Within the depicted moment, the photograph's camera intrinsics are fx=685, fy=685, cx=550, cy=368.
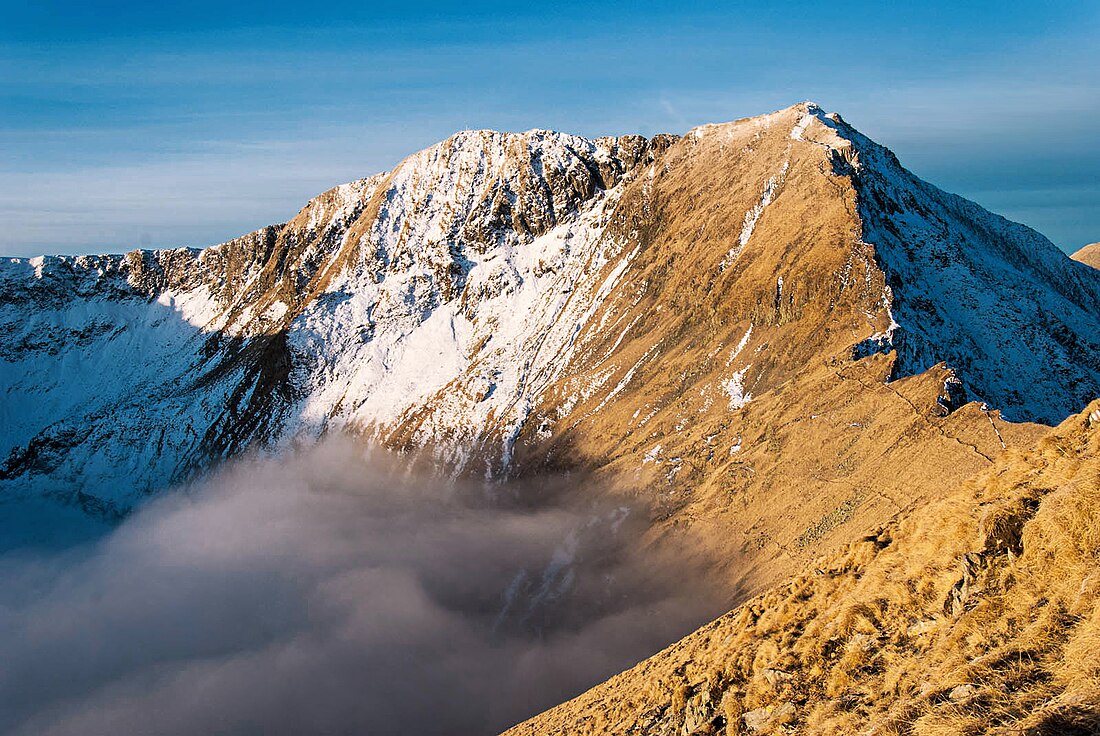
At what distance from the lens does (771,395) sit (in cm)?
9712

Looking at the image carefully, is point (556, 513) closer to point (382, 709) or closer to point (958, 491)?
point (382, 709)

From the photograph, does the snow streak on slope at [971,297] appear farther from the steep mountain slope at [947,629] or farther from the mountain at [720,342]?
the steep mountain slope at [947,629]

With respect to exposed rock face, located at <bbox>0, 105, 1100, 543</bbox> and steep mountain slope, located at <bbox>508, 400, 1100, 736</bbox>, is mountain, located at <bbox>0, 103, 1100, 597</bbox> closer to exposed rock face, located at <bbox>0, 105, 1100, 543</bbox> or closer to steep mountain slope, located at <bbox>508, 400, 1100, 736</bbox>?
exposed rock face, located at <bbox>0, 105, 1100, 543</bbox>

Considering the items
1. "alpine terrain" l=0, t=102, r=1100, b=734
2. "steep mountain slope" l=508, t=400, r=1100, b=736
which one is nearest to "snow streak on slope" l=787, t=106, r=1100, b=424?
"alpine terrain" l=0, t=102, r=1100, b=734

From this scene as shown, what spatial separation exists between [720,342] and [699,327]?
8.70 metres

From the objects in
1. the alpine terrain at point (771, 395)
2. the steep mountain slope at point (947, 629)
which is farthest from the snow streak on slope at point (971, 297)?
the steep mountain slope at point (947, 629)

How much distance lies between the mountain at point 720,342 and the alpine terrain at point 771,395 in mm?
548

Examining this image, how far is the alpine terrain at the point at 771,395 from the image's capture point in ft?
58.3

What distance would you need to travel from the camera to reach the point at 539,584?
4186 inches

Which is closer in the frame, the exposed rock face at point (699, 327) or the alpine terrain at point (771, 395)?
the alpine terrain at point (771, 395)

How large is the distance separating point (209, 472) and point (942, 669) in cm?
20675

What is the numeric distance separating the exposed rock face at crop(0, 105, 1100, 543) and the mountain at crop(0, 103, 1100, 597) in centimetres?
51

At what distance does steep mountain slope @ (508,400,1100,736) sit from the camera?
1334cm

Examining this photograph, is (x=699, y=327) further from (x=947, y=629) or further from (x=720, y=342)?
(x=947, y=629)
